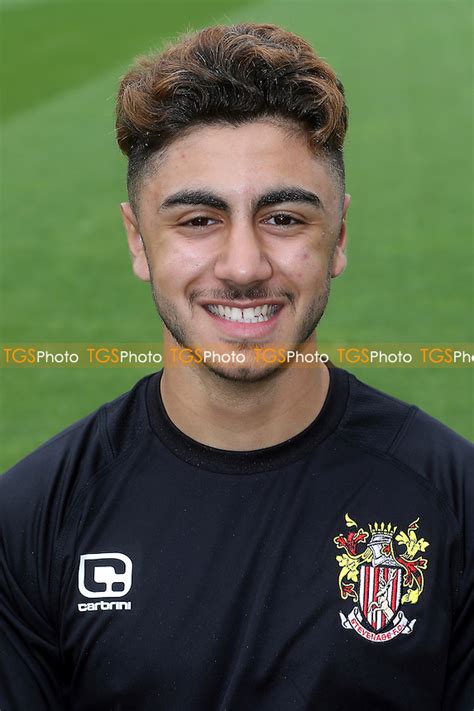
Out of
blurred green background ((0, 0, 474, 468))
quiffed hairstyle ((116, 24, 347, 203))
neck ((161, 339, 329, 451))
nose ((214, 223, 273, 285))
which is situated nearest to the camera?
nose ((214, 223, 273, 285))

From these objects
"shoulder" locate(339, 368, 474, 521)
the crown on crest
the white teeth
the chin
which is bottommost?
the crown on crest

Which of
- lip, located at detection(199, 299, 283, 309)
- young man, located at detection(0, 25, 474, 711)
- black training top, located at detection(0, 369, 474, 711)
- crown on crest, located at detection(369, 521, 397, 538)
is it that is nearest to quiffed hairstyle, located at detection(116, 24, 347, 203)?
young man, located at detection(0, 25, 474, 711)

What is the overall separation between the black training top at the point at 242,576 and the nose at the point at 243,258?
462 millimetres

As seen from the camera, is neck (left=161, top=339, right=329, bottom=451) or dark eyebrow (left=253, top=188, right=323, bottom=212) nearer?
dark eyebrow (left=253, top=188, right=323, bottom=212)

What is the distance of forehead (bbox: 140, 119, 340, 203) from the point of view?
9.07ft

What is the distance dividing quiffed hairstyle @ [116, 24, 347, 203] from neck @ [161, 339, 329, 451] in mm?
501

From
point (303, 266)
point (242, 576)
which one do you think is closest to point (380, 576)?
point (242, 576)

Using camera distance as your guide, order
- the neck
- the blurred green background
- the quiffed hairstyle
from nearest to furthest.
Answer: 1. the quiffed hairstyle
2. the neck
3. the blurred green background

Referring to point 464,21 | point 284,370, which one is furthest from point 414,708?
point 464,21

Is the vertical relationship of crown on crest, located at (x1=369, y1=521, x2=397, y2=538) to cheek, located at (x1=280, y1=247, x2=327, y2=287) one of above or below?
below

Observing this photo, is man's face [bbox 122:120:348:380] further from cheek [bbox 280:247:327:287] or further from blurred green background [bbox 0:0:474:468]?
blurred green background [bbox 0:0:474:468]

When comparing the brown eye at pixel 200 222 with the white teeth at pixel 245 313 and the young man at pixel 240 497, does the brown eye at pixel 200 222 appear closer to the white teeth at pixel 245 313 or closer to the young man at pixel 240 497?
the young man at pixel 240 497

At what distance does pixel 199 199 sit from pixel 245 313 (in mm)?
281

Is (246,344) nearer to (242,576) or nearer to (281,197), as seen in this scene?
(281,197)
